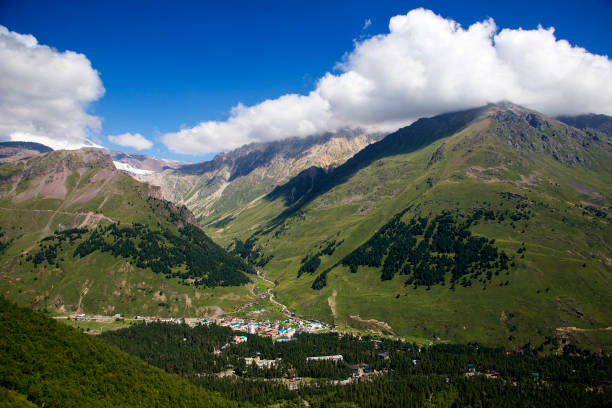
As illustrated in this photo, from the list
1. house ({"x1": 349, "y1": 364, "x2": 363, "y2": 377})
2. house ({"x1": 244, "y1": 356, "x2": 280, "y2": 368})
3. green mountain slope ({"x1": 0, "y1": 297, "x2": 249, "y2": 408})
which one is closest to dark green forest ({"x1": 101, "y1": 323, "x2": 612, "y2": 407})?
house ({"x1": 349, "y1": 364, "x2": 363, "y2": 377})

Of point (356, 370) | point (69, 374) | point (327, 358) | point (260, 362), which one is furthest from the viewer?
point (327, 358)

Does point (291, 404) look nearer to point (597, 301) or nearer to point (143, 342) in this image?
point (143, 342)

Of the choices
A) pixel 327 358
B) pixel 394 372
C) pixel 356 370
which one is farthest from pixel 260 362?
pixel 394 372

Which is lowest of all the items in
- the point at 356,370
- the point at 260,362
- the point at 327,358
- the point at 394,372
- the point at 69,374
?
the point at 394,372

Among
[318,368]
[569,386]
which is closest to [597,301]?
[569,386]

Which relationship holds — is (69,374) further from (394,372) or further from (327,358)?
(394,372)

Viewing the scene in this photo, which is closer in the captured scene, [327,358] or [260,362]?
[260,362]

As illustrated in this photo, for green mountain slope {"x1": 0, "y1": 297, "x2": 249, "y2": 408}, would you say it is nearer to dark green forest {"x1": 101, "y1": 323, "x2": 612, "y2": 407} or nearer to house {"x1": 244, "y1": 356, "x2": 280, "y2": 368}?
dark green forest {"x1": 101, "y1": 323, "x2": 612, "y2": 407}

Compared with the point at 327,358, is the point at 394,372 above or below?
below
